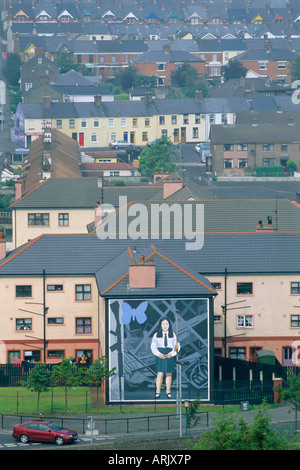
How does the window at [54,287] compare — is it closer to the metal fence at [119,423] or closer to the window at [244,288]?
the window at [244,288]

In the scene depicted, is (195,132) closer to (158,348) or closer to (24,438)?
(158,348)

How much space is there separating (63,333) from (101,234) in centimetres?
741

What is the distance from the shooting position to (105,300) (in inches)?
2648

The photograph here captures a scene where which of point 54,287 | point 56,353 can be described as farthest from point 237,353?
point 54,287

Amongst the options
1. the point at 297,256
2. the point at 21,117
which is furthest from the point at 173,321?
the point at 21,117

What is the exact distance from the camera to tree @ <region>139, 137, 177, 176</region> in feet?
481

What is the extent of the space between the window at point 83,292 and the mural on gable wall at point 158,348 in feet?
25.9

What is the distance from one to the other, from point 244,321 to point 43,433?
1936cm

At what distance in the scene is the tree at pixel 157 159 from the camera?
14650 centimetres

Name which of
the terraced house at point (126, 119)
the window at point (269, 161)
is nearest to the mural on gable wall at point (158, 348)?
the window at point (269, 161)

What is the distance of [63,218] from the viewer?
323ft

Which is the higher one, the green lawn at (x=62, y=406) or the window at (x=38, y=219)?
the window at (x=38, y=219)
